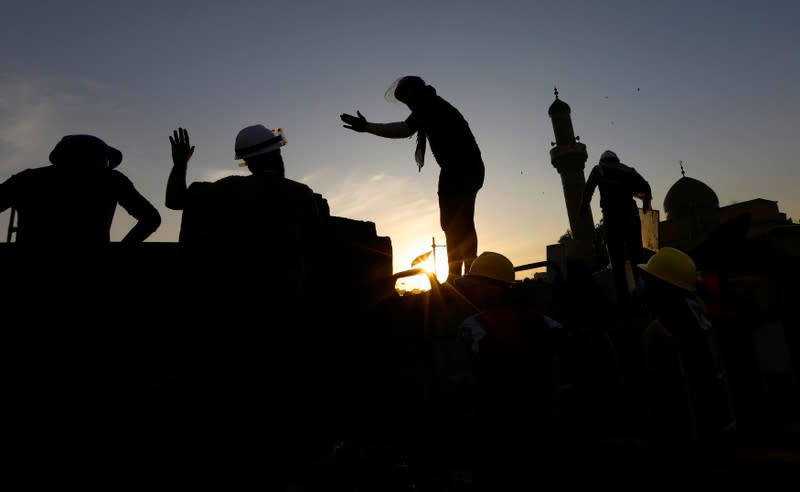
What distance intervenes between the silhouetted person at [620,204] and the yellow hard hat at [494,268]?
3.10 metres

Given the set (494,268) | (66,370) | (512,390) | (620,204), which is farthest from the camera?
(620,204)

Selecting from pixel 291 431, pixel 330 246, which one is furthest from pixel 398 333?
pixel 291 431

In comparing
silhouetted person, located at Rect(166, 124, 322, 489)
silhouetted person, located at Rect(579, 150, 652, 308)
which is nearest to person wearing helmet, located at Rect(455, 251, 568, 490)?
silhouetted person, located at Rect(166, 124, 322, 489)

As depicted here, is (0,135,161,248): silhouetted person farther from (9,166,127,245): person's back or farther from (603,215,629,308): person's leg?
(603,215,629,308): person's leg

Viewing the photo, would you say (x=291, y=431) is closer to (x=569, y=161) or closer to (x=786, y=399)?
(x=786, y=399)

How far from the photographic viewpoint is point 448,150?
184 inches

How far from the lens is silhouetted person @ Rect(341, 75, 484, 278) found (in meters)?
4.63

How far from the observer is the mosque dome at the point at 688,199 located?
41.8m

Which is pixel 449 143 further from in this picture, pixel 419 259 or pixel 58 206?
pixel 58 206

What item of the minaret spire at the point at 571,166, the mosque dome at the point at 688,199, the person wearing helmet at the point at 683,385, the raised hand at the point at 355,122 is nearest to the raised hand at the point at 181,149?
the raised hand at the point at 355,122

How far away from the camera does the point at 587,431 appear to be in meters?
3.62

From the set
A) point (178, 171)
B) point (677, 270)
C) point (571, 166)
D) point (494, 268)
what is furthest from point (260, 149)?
point (571, 166)

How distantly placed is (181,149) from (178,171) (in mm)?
253

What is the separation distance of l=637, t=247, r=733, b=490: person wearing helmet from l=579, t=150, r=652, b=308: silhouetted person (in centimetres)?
281
